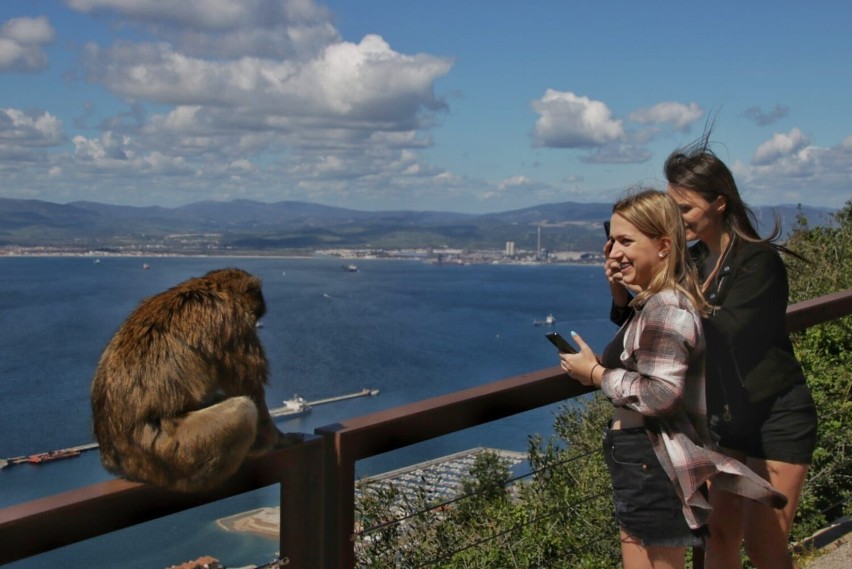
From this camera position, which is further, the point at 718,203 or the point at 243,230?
the point at 243,230

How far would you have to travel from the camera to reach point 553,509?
3453 mm

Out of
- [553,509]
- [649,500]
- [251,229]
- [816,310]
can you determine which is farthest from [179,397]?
[251,229]

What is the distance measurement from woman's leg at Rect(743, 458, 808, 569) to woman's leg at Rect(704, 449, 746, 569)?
0.10 ft

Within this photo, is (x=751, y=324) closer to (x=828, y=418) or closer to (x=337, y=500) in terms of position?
(x=337, y=500)

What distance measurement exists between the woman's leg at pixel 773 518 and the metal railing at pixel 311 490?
19.6 inches

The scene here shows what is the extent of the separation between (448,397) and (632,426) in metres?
0.41

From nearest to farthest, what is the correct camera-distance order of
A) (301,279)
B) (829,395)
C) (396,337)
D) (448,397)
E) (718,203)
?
1. (448,397)
2. (718,203)
3. (829,395)
4. (396,337)
5. (301,279)

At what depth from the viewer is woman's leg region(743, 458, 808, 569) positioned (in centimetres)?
216

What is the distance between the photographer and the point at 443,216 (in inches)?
6722

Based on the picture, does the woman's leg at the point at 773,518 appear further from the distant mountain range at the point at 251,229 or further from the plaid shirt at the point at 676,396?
the distant mountain range at the point at 251,229

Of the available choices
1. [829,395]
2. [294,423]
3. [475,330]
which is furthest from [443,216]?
[829,395]

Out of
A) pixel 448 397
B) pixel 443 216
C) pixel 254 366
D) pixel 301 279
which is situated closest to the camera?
pixel 448 397

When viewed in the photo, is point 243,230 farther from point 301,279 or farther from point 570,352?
point 570,352

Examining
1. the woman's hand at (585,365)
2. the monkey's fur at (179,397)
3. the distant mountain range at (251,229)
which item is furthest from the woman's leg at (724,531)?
the distant mountain range at (251,229)
